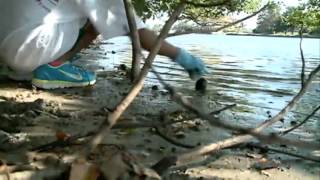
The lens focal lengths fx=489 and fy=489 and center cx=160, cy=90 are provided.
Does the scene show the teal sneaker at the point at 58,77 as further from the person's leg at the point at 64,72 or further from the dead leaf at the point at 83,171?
the dead leaf at the point at 83,171

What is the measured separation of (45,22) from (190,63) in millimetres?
1053

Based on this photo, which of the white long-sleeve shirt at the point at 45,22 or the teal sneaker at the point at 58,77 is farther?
the teal sneaker at the point at 58,77

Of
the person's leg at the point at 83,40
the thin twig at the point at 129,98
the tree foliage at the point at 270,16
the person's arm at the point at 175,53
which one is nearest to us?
the thin twig at the point at 129,98

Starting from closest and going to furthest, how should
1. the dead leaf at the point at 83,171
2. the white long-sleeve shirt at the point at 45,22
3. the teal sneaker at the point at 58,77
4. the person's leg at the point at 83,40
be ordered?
the dead leaf at the point at 83,171
the white long-sleeve shirt at the point at 45,22
the person's leg at the point at 83,40
the teal sneaker at the point at 58,77

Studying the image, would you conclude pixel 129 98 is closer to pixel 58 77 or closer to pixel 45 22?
pixel 45 22

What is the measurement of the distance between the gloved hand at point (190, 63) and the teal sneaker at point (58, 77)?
27.9 inches

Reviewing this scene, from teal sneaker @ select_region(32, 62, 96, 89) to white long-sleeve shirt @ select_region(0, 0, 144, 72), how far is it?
0.36 metres

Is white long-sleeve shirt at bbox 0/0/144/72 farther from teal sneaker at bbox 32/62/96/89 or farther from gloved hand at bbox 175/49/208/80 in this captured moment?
gloved hand at bbox 175/49/208/80

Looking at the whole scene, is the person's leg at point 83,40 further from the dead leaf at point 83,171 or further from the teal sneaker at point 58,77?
the dead leaf at point 83,171

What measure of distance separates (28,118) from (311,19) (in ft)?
16.9

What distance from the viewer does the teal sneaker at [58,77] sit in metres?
3.09

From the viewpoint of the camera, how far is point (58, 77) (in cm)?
319

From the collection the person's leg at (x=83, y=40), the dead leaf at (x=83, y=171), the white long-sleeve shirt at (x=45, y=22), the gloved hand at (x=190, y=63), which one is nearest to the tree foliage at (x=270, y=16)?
the gloved hand at (x=190, y=63)

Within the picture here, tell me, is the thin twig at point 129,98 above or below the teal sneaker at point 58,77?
above
